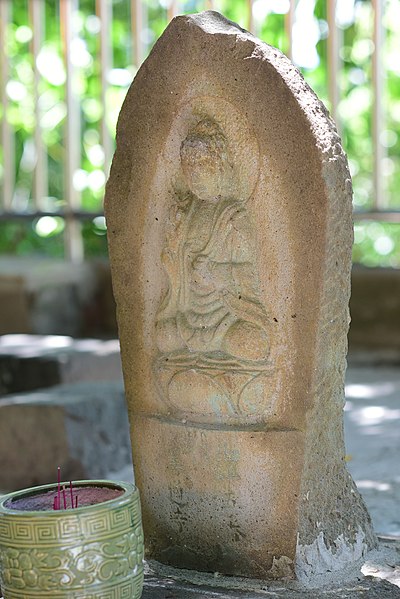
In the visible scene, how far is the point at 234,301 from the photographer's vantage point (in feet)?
10.4

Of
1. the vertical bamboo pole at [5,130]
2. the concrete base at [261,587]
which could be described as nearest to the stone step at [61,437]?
the concrete base at [261,587]

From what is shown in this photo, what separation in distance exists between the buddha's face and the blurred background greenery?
5279mm

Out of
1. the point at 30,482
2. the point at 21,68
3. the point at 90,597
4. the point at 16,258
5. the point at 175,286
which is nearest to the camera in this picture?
the point at 90,597

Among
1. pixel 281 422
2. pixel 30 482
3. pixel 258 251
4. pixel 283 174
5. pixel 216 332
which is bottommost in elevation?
pixel 30 482

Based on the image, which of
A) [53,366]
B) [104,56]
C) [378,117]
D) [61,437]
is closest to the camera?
[61,437]

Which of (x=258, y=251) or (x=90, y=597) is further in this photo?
(x=258, y=251)

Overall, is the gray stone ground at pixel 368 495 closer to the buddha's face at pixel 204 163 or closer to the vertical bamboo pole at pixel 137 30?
the buddha's face at pixel 204 163

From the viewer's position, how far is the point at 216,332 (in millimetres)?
3193

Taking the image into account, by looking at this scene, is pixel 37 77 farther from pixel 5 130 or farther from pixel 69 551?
pixel 69 551

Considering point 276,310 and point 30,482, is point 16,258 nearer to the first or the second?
point 30,482

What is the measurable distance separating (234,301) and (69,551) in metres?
0.82

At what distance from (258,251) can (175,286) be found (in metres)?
0.28

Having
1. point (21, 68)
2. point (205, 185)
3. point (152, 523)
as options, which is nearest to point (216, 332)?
point (205, 185)

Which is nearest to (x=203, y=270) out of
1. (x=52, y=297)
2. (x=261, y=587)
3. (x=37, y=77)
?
(x=261, y=587)
